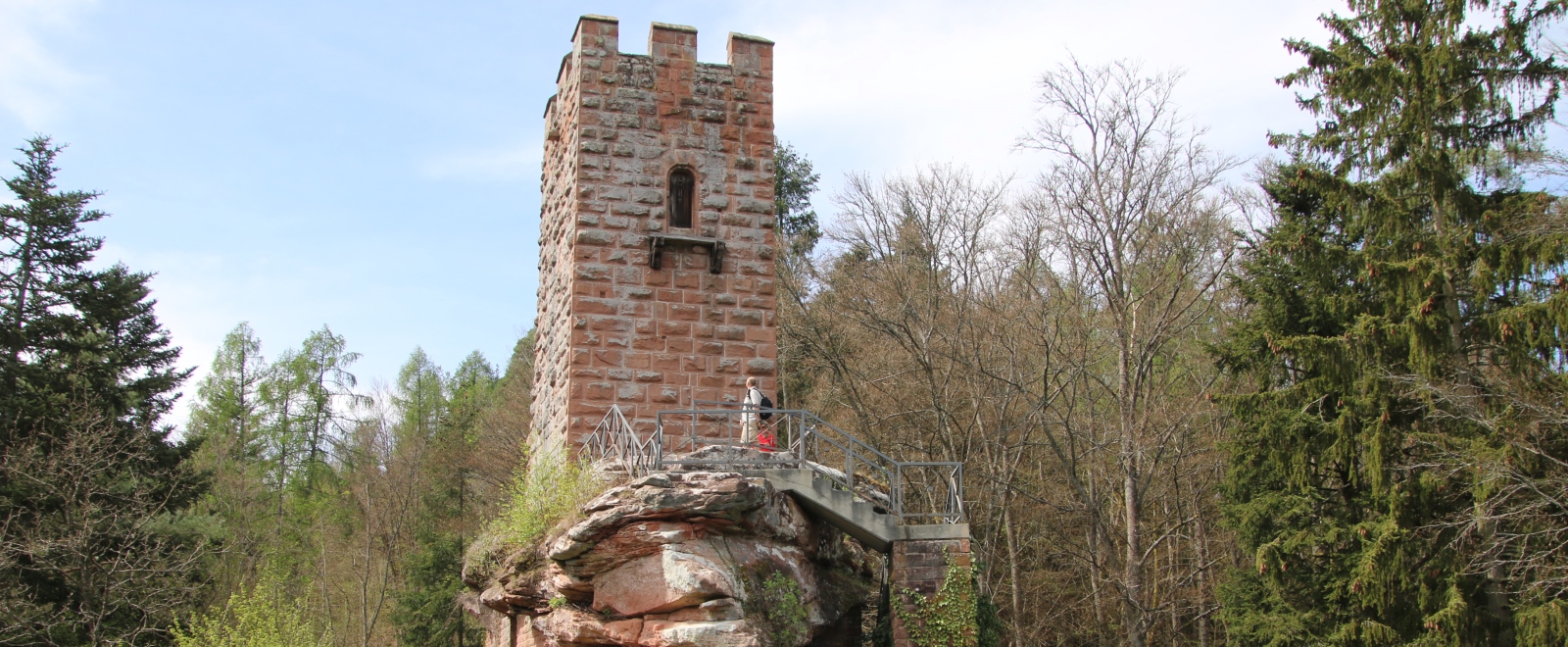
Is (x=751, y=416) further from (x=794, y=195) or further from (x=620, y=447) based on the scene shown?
(x=794, y=195)

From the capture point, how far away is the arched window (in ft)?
45.1

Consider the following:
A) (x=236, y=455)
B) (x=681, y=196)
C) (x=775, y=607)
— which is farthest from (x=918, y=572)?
(x=236, y=455)

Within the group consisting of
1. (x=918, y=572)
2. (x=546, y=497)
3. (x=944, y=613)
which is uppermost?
(x=546, y=497)

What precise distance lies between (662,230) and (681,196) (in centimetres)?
54

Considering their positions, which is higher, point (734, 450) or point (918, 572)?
point (734, 450)

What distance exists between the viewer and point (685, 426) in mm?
13109

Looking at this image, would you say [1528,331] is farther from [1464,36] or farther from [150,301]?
[150,301]

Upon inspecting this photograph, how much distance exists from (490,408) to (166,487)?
1193 cm

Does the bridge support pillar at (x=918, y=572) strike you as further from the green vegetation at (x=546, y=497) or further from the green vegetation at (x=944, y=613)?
the green vegetation at (x=546, y=497)

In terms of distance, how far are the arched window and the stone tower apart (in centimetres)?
1

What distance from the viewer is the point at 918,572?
38.5ft

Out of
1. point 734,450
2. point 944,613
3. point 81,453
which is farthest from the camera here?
point 81,453

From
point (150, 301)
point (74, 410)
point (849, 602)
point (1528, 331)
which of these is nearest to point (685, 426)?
point (849, 602)

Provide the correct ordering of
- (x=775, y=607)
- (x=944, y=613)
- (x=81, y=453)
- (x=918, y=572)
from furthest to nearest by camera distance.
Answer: (x=81, y=453), (x=918, y=572), (x=944, y=613), (x=775, y=607)
